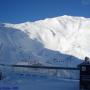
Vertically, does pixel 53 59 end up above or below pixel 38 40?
below

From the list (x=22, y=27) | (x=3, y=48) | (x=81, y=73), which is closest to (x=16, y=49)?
(x=3, y=48)

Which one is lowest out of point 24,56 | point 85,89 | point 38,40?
point 85,89

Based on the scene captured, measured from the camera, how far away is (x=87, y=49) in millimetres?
156625

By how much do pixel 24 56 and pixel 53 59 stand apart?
47.5 feet

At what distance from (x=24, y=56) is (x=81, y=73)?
379 ft

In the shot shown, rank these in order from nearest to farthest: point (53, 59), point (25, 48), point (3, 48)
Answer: point (53, 59)
point (3, 48)
point (25, 48)

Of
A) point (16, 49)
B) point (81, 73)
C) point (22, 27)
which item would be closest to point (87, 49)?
point (16, 49)

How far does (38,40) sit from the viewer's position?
176500 millimetres

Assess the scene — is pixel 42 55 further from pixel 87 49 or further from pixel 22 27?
pixel 22 27

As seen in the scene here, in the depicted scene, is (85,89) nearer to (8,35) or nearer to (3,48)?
(3,48)

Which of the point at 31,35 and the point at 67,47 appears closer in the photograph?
the point at 67,47

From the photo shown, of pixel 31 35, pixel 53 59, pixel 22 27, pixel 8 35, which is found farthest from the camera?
pixel 22 27

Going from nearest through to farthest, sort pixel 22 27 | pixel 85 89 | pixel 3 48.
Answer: pixel 85 89 < pixel 3 48 < pixel 22 27

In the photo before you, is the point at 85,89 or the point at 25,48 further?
the point at 25,48
